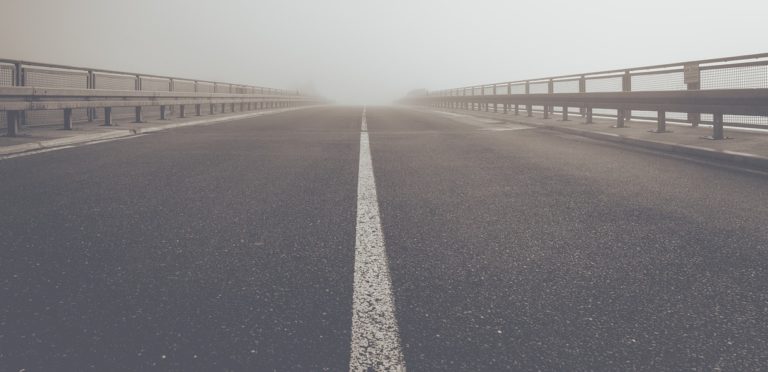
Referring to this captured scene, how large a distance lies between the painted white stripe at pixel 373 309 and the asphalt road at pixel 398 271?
0.05 m

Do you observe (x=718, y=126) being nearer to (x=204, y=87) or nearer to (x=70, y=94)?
(x=70, y=94)

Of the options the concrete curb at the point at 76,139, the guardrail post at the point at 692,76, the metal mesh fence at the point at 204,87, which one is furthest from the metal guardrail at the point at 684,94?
the metal mesh fence at the point at 204,87

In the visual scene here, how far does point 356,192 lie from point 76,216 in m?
2.30

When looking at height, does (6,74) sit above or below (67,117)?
above

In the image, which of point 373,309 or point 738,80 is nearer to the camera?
point 373,309

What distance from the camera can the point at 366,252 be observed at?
10.8ft

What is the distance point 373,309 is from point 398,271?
0.53m

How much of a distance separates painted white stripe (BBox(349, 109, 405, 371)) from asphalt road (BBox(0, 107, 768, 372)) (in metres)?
0.05

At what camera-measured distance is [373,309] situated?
7.98 feet

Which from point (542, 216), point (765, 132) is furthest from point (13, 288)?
point (765, 132)

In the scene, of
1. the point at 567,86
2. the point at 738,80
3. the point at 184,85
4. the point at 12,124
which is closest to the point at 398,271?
the point at 12,124

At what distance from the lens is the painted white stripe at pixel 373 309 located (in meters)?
1.99

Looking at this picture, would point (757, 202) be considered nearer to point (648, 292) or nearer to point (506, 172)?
point (506, 172)

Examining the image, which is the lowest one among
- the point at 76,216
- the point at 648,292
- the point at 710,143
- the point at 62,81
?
the point at 648,292
